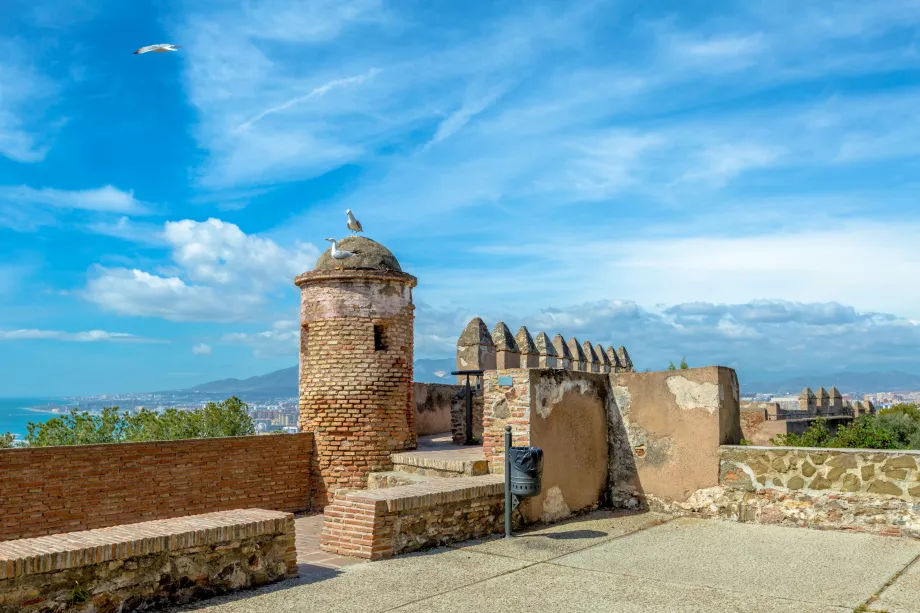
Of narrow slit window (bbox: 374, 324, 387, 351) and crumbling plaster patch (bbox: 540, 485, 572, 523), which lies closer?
crumbling plaster patch (bbox: 540, 485, 572, 523)

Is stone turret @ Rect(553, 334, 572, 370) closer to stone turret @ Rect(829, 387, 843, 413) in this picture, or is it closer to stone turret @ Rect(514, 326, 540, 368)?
stone turret @ Rect(514, 326, 540, 368)

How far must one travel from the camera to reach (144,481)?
10.5m

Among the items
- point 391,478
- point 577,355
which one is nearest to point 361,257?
point 391,478

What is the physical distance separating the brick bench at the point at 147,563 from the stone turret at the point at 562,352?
14020 millimetres

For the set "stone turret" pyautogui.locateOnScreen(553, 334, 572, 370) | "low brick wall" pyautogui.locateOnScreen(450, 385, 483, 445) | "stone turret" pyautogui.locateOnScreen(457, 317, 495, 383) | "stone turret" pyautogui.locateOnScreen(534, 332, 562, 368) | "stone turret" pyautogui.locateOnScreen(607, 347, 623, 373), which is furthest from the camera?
"stone turret" pyautogui.locateOnScreen(607, 347, 623, 373)

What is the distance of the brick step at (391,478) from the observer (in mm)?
11500

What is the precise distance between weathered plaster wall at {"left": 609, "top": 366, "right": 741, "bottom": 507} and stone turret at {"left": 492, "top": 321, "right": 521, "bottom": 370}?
6.57 m

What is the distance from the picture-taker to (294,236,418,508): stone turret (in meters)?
12.5

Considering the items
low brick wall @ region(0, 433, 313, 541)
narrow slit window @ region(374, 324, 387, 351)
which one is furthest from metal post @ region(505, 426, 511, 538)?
low brick wall @ region(0, 433, 313, 541)

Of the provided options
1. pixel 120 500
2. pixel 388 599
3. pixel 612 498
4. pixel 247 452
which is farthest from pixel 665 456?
pixel 120 500

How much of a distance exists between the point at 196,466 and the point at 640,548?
6623 mm

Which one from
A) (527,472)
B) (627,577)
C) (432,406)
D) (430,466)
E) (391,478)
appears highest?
(432,406)

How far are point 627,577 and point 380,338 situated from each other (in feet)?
23.7

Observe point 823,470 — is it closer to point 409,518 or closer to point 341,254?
point 409,518
